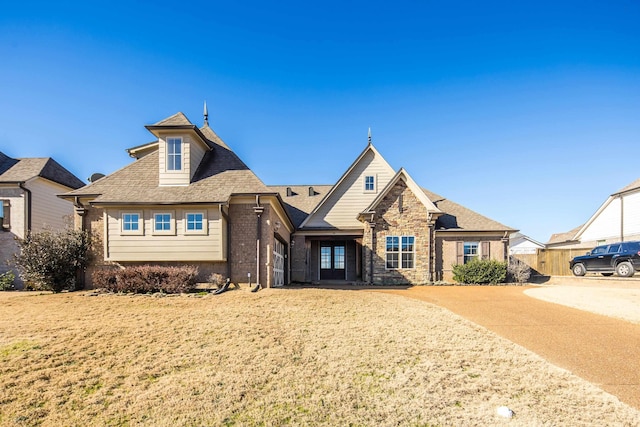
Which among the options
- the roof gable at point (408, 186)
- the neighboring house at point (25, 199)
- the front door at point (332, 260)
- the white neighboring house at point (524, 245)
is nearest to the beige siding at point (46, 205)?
the neighboring house at point (25, 199)

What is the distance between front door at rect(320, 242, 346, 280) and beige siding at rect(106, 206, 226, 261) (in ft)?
32.3

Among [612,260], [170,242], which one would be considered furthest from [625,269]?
[170,242]

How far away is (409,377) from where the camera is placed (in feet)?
18.7

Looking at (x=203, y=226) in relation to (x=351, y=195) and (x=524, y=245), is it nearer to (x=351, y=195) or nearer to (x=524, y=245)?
(x=351, y=195)

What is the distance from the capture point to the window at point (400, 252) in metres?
19.8

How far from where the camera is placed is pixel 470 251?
2050 centimetres

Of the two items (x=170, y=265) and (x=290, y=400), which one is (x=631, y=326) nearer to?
(x=290, y=400)

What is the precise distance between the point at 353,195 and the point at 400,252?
4.30 metres

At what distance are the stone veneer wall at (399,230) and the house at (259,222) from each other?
5 centimetres

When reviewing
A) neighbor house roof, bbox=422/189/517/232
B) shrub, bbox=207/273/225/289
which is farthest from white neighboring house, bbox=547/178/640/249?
shrub, bbox=207/273/225/289

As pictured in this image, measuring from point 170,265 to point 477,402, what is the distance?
1158 cm

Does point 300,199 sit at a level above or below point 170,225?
above

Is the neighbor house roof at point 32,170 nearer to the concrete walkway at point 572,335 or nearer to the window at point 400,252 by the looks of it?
the window at point 400,252

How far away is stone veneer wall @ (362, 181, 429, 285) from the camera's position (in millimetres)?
19641
